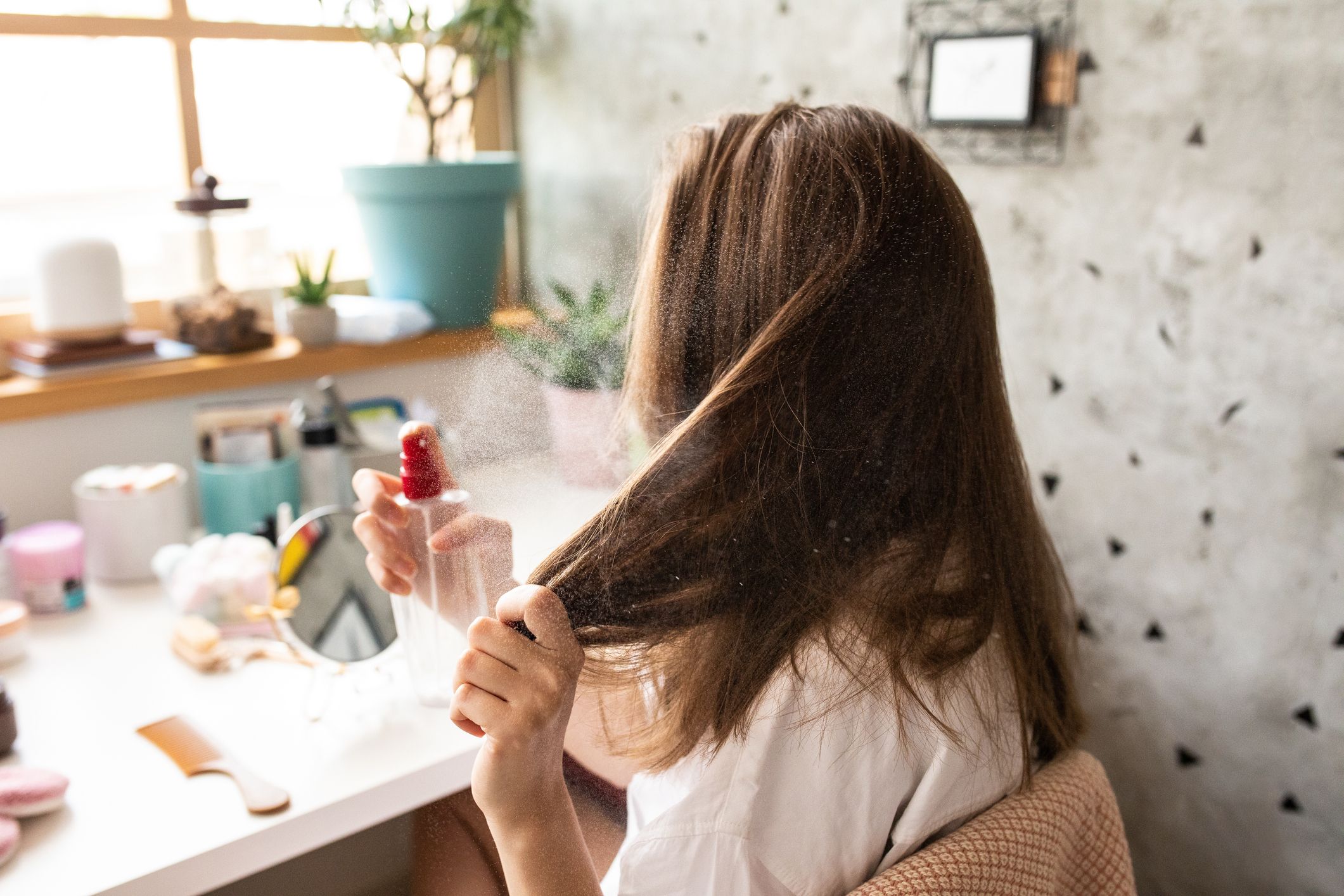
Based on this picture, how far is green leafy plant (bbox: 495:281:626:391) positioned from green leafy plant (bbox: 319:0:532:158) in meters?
1.24

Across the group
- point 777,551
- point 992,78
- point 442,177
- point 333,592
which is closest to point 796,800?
point 777,551

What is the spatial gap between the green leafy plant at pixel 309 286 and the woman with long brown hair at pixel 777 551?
39.5 inches

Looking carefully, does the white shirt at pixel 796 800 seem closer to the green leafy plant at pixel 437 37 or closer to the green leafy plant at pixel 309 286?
the green leafy plant at pixel 309 286

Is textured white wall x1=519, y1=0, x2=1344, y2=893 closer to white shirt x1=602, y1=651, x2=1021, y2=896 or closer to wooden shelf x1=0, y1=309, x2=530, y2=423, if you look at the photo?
wooden shelf x1=0, y1=309, x2=530, y2=423

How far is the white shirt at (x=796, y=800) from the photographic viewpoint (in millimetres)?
569

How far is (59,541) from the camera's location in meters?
1.18

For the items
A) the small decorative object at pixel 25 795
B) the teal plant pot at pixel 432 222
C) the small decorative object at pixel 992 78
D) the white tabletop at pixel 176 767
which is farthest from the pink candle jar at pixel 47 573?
the small decorative object at pixel 992 78

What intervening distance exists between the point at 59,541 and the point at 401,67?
880mm

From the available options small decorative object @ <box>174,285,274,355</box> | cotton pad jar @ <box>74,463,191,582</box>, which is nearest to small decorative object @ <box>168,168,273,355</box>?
small decorative object @ <box>174,285,274,355</box>

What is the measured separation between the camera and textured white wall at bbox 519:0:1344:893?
1.01 m

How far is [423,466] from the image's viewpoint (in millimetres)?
537

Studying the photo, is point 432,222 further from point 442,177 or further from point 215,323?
point 215,323

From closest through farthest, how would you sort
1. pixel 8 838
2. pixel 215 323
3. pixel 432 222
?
1. pixel 8 838
2. pixel 432 222
3. pixel 215 323

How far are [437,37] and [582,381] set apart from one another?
52.4 inches
